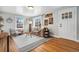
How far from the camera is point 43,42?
219 centimetres

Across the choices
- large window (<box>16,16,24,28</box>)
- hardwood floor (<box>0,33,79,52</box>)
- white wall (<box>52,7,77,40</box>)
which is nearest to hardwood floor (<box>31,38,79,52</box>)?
hardwood floor (<box>0,33,79,52</box>)

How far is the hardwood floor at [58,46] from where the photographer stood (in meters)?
2.10

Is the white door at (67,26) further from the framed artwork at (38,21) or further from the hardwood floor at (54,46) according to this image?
the framed artwork at (38,21)

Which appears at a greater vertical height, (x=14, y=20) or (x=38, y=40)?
(x=14, y=20)

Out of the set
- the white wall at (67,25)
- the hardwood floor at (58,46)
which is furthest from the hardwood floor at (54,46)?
the white wall at (67,25)

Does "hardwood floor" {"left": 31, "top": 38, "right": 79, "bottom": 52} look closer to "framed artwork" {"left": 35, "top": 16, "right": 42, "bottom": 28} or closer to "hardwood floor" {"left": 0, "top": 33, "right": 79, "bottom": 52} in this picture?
"hardwood floor" {"left": 0, "top": 33, "right": 79, "bottom": 52}

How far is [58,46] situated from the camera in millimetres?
2137

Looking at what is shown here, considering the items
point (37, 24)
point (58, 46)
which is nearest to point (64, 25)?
point (58, 46)

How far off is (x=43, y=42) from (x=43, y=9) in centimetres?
67

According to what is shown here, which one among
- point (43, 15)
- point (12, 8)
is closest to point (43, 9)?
point (43, 15)

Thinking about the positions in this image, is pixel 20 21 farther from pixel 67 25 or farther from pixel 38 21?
pixel 67 25

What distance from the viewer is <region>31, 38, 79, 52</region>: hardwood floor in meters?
2.10
